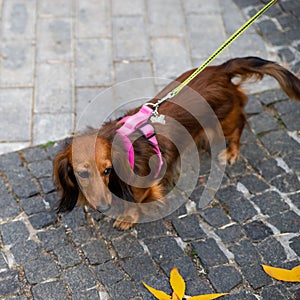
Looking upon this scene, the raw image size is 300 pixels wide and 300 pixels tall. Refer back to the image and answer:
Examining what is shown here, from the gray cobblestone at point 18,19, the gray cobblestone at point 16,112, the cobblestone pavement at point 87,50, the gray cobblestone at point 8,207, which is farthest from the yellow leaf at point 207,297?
the gray cobblestone at point 18,19

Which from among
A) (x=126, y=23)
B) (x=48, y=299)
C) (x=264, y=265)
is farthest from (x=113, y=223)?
(x=126, y=23)

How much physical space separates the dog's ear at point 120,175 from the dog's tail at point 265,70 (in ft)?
3.28

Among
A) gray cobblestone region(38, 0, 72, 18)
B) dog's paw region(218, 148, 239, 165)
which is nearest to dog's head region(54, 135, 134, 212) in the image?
dog's paw region(218, 148, 239, 165)

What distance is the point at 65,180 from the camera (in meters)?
3.22

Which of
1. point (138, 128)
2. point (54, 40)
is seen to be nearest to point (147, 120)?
point (138, 128)

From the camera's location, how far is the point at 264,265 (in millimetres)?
3395

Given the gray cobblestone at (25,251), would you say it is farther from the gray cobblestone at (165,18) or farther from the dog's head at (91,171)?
the gray cobblestone at (165,18)

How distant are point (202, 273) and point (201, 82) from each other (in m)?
1.25

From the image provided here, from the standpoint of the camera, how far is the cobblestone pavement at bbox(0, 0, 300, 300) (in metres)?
3.33

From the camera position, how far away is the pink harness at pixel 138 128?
10.6ft

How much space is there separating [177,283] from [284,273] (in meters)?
0.67

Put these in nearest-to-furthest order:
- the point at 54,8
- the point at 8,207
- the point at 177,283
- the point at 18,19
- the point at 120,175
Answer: the point at 120,175, the point at 177,283, the point at 8,207, the point at 18,19, the point at 54,8

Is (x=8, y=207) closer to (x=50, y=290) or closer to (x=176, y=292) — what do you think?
(x=50, y=290)

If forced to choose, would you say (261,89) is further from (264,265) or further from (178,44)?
(264,265)
